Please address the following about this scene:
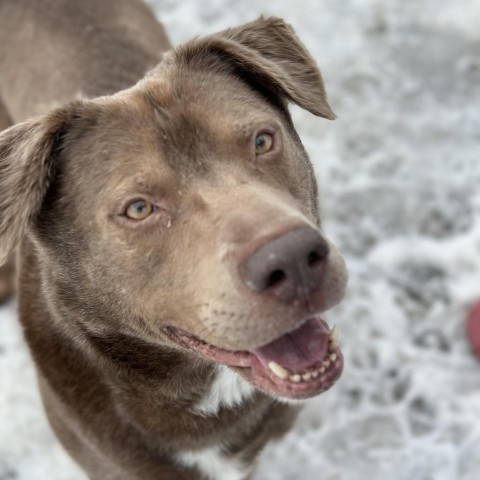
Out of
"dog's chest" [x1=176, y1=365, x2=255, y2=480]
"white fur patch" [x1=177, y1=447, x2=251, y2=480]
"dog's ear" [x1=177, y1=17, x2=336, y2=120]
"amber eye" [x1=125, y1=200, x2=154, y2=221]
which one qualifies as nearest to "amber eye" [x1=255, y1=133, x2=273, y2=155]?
"dog's ear" [x1=177, y1=17, x2=336, y2=120]

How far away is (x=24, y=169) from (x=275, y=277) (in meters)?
0.85

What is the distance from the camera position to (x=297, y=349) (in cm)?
230

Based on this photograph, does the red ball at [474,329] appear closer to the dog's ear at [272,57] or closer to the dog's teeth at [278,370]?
the dog's ear at [272,57]

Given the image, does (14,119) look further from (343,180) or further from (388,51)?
(388,51)

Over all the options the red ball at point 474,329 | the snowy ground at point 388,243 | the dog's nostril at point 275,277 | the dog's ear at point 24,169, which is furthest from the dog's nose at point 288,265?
Result: the red ball at point 474,329

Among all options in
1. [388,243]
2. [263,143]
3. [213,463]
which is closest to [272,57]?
[263,143]

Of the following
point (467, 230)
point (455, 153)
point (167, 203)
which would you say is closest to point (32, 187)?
point (167, 203)

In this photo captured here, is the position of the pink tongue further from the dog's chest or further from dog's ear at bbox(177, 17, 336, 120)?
dog's ear at bbox(177, 17, 336, 120)

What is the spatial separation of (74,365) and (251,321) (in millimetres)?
1023

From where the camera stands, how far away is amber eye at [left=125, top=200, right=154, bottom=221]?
2.24 metres

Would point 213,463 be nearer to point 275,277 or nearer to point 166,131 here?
point 275,277

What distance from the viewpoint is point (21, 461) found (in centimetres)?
371

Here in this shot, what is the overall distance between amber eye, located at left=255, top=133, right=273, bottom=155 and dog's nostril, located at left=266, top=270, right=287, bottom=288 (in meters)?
0.53

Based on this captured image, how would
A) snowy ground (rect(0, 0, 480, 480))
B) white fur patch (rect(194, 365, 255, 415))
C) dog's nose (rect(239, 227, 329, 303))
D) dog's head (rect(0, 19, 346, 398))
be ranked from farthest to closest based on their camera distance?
1. snowy ground (rect(0, 0, 480, 480))
2. white fur patch (rect(194, 365, 255, 415))
3. dog's head (rect(0, 19, 346, 398))
4. dog's nose (rect(239, 227, 329, 303))
